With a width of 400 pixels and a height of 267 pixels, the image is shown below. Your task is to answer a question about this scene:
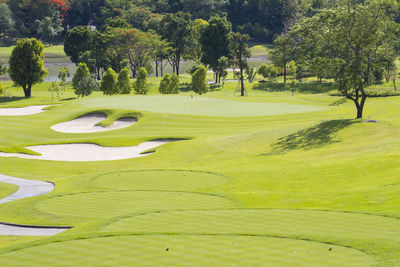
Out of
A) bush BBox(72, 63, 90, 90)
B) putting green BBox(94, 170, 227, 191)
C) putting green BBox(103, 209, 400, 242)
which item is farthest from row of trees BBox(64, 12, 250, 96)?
putting green BBox(103, 209, 400, 242)

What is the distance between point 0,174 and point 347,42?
28.4 metres

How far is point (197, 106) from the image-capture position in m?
73.9

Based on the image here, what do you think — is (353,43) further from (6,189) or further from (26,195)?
(6,189)

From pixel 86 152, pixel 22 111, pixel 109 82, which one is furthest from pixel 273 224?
pixel 109 82

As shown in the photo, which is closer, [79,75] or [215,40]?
[79,75]

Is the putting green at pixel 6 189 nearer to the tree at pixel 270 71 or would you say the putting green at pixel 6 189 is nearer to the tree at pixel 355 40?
the tree at pixel 355 40

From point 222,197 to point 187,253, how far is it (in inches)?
473

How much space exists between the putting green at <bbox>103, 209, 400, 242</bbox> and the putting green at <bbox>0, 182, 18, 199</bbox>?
1317 cm

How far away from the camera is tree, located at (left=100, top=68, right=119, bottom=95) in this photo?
110000mm

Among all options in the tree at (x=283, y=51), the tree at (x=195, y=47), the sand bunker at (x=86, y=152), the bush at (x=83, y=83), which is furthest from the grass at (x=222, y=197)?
the tree at (x=195, y=47)

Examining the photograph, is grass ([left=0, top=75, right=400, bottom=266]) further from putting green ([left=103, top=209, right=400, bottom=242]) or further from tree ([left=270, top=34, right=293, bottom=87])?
tree ([left=270, top=34, right=293, bottom=87])

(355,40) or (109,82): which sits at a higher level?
(355,40)

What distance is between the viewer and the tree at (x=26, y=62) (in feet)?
353

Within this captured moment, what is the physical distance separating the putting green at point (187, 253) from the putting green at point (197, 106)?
50086 millimetres
